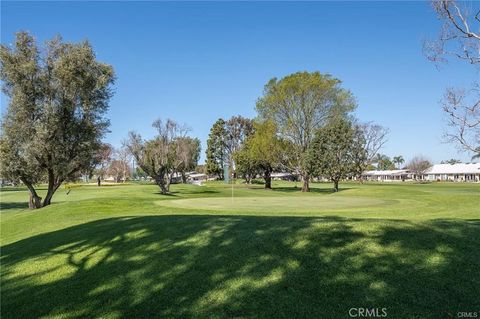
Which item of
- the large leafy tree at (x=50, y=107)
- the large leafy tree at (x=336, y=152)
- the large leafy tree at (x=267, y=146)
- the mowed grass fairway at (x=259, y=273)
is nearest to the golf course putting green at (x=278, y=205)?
the large leafy tree at (x=50, y=107)

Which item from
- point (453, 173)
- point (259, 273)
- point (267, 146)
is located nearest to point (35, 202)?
point (259, 273)

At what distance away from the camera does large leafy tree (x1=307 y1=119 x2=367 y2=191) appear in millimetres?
53500

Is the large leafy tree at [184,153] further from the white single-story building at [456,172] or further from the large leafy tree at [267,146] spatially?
the white single-story building at [456,172]

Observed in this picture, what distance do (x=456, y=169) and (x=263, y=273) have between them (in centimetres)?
15609

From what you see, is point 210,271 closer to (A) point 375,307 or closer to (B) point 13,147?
(A) point 375,307

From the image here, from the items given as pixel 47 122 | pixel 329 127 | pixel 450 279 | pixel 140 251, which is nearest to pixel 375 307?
pixel 450 279

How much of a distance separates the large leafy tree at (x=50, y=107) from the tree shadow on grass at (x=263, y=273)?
2011 cm

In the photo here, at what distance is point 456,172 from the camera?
13875cm

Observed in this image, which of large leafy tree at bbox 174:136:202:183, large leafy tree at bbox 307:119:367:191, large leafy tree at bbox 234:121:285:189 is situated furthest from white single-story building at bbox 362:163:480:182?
large leafy tree at bbox 307:119:367:191

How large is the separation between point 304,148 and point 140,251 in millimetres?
48719

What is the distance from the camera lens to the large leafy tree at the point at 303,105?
172 feet

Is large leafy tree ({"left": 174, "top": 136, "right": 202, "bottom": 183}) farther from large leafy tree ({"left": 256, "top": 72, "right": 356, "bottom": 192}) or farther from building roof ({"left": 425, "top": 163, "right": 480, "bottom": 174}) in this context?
building roof ({"left": 425, "top": 163, "right": 480, "bottom": 174})

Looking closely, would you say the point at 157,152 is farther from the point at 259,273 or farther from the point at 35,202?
the point at 259,273

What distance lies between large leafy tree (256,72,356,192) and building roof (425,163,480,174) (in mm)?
103486
